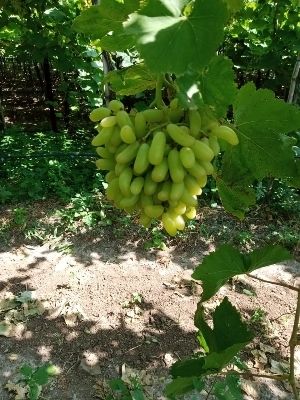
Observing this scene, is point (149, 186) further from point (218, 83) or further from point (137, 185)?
point (218, 83)

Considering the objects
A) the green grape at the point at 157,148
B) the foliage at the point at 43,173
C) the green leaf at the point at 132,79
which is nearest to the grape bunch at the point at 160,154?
the green grape at the point at 157,148

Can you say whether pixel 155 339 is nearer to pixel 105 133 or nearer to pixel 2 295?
pixel 2 295

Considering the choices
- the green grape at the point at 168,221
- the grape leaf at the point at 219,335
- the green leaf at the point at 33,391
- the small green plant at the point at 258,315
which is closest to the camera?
the green grape at the point at 168,221

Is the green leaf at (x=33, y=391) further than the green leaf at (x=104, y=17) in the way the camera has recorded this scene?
Yes

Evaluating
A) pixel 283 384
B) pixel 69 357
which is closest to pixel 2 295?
pixel 69 357

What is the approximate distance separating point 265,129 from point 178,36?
0.39 metres

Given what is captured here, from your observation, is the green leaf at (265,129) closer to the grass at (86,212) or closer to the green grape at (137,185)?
the green grape at (137,185)

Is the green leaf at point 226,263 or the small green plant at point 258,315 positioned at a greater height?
the green leaf at point 226,263

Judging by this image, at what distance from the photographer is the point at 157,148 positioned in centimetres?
72

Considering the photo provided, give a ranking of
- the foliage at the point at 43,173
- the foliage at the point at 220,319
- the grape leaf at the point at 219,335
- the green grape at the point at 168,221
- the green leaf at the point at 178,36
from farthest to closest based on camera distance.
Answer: the foliage at the point at 43,173, the grape leaf at the point at 219,335, the foliage at the point at 220,319, the green grape at the point at 168,221, the green leaf at the point at 178,36

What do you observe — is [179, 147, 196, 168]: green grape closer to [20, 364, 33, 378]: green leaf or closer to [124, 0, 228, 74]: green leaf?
→ [124, 0, 228, 74]: green leaf

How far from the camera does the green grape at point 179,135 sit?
2.37 feet

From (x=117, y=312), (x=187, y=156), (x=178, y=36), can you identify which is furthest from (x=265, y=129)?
(x=117, y=312)

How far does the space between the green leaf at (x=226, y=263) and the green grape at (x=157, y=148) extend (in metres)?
0.42
